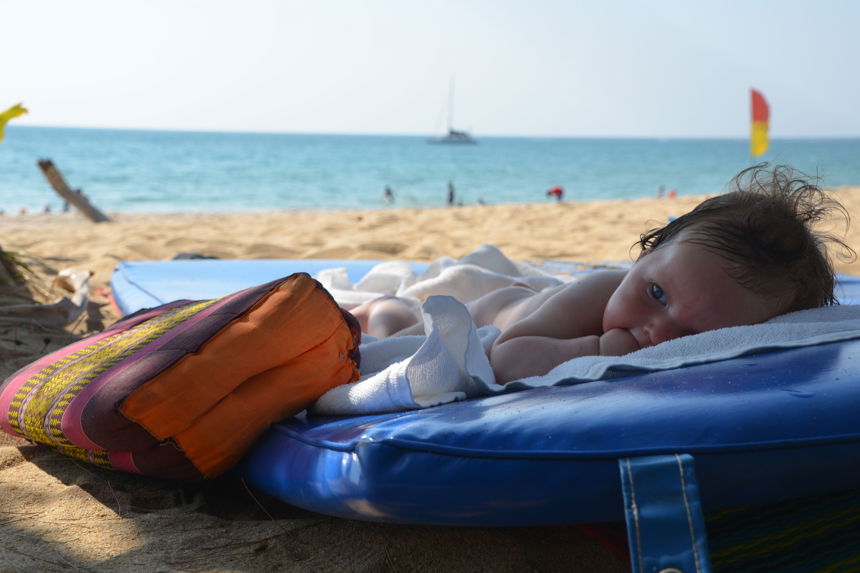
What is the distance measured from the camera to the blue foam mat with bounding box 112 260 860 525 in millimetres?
976

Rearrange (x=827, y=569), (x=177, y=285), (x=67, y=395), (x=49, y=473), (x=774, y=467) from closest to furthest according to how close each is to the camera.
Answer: (x=774, y=467) < (x=827, y=569) < (x=67, y=395) < (x=49, y=473) < (x=177, y=285)

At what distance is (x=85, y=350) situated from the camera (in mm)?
1609

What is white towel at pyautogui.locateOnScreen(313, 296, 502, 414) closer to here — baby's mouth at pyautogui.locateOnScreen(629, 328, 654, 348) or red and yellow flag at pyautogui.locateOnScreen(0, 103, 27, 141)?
baby's mouth at pyautogui.locateOnScreen(629, 328, 654, 348)

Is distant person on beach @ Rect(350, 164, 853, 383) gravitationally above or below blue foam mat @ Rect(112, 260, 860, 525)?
above

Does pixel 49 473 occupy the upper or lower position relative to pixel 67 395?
lower

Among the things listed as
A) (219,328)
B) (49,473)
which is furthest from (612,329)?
(49,473)

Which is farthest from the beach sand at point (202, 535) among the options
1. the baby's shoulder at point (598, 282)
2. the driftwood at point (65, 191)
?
the driftwood at point (65, 191)

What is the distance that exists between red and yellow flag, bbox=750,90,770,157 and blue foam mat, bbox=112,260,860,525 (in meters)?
7.73

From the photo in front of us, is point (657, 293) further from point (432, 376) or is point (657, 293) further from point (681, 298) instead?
point (432, 376)

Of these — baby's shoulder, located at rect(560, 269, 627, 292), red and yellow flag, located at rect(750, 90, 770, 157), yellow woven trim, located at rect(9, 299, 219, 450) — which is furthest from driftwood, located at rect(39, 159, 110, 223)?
red and yellow flag, located at rect(750, 90, 770, 157)

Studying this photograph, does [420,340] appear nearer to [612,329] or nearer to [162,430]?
[612,329]

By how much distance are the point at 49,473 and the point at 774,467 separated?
1311 millimetres

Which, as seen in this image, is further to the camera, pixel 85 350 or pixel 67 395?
pixel 85 350

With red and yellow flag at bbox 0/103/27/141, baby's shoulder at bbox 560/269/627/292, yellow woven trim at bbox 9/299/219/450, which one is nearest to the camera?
yellow woven trim at bbox 9/299/219/450
